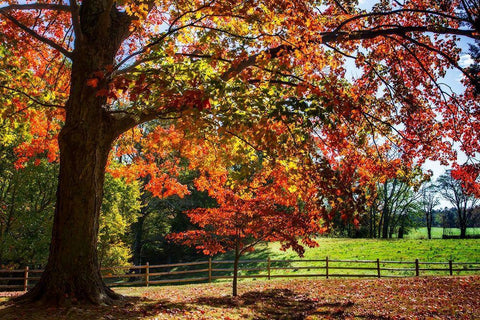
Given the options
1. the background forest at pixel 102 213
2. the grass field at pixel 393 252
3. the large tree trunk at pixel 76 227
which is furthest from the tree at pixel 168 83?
the grass field at pixel 393 252

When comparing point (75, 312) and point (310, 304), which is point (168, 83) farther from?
point (310, 304)

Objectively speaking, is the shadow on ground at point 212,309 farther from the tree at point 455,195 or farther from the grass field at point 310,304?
the tree at point 455,195

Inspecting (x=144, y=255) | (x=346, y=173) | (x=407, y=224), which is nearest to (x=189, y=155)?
(x=346, y=173)

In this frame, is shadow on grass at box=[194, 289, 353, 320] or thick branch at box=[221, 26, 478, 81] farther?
shadow on grass at box=[194, 289, 353, 320]

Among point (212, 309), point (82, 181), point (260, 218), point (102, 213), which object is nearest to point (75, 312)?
point (82, 181)

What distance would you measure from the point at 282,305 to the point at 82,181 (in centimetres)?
715

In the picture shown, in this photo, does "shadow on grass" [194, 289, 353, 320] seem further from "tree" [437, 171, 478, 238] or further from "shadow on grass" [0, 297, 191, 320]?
"tree" [437, 171, 478, 238]

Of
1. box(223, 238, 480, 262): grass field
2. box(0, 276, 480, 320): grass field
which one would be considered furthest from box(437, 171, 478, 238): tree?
box(0, 276, 480, 320): grass field

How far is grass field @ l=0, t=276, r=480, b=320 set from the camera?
21.5ft

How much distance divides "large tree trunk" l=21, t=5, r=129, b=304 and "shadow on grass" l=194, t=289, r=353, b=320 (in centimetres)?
401

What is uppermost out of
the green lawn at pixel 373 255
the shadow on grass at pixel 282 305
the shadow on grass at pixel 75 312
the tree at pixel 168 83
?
the tree at pixel 168 83

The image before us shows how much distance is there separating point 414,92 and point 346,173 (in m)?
5.50

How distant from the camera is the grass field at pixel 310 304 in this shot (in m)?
6.56

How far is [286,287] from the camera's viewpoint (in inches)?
580
